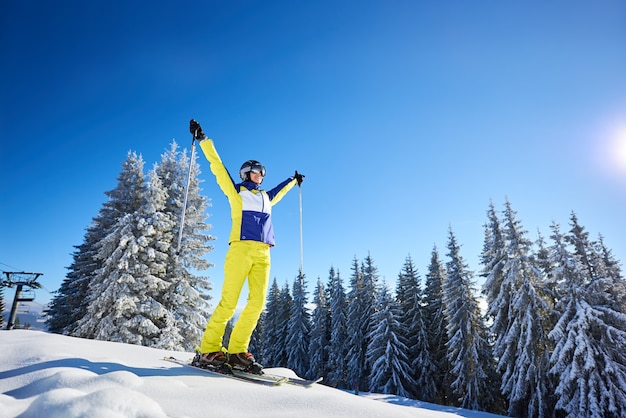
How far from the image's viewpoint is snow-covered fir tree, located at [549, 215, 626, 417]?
50.7 ft

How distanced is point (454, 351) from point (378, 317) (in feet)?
21.4

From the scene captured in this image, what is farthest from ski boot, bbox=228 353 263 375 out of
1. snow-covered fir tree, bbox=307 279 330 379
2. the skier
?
snow-covered fir tree, bbox=307 279 330 379

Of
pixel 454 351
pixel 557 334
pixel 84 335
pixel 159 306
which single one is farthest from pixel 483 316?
pixel 84 335

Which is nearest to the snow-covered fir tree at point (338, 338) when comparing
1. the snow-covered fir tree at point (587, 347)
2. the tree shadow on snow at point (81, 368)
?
the snow-covered fir tree at point (587, 347)

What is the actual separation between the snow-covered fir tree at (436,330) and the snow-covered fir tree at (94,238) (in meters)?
23.1

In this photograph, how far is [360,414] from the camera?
7.60ft

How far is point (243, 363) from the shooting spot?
3977 millimetres

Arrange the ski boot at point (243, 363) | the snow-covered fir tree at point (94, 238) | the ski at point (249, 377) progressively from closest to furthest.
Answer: the ski at point (249, 377)
the ski boot at point (243, 363)
the snow-covered fir tree at point (94, 238)

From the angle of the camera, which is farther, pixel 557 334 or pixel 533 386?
pixel 533 386

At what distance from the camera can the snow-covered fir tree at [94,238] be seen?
15047 mm

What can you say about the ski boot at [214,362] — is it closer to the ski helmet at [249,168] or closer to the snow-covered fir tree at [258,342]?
the ski helmet at [249,168]

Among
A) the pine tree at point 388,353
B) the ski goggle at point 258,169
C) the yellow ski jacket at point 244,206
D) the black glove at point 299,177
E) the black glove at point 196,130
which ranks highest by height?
the black glove at point 196,130

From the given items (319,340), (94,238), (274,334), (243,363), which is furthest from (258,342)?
(243,363)

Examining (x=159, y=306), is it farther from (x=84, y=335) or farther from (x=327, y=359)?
(x=327, y=359)
